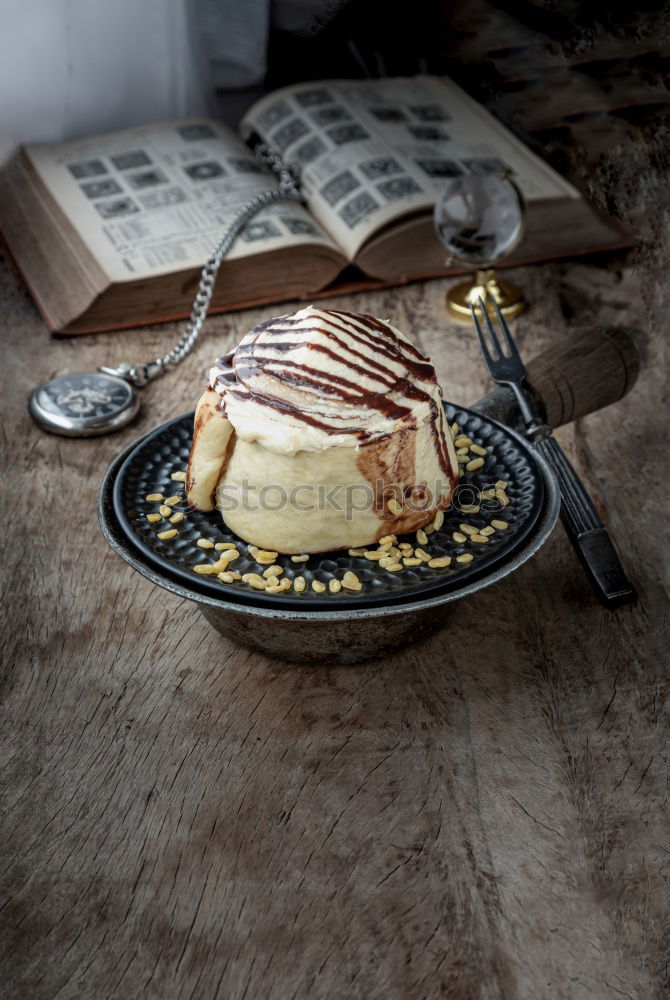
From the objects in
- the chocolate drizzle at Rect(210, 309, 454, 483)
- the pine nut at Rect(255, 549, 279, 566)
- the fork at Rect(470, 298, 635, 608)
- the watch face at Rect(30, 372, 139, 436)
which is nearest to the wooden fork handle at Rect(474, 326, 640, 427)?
the fork at Rect(470, 298, 635, 608)

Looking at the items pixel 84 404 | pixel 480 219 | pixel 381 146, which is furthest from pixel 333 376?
pixel 381 146

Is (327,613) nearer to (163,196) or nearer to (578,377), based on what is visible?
(578,377)

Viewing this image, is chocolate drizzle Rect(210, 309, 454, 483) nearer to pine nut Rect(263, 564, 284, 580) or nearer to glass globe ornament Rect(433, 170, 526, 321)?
pine nut Rect(263, 564, 284, 580)

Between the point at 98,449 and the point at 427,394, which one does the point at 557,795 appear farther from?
the point at 98,449

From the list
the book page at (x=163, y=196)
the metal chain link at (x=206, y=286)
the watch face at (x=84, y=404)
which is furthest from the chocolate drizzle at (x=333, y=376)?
the book page at (x=163, y=196)

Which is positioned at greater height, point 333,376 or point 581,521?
point 333,376

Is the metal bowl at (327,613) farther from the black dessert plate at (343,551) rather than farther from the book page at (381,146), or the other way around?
the book page at (381,146)

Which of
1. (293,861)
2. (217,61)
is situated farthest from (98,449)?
(217,61)
